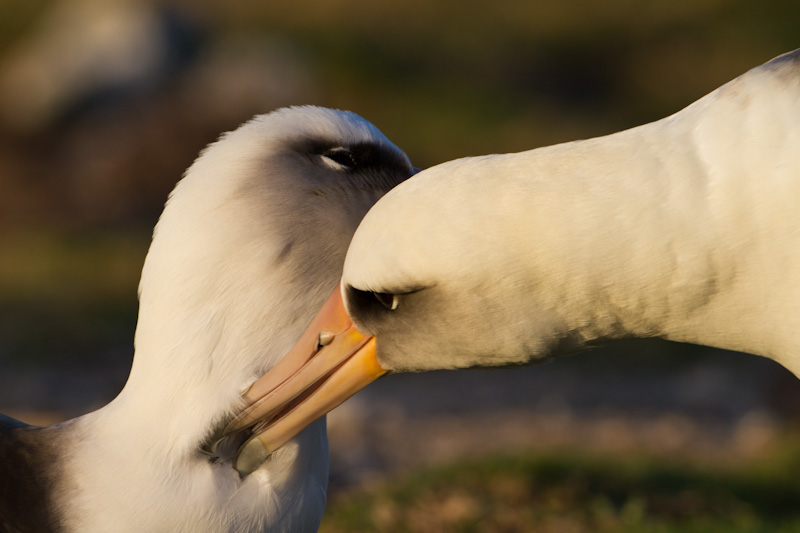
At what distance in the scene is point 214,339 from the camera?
2.52 m

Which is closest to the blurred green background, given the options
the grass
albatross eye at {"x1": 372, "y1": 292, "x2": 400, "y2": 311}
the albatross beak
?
the grass

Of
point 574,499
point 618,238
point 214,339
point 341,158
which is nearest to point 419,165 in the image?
point 574,499

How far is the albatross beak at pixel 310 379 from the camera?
2475 millimetres

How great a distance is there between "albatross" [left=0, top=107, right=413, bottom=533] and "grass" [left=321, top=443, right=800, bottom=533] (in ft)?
6.55

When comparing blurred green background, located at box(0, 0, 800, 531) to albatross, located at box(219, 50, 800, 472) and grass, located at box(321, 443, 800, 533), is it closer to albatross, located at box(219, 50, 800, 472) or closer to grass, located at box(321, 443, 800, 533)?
grass, located at box(321, 443, 800, 533)

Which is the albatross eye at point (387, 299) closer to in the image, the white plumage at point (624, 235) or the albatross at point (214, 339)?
the white plumage at point (624, 235)

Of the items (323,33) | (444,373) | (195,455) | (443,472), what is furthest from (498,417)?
(323,33)

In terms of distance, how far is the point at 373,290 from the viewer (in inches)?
91.8

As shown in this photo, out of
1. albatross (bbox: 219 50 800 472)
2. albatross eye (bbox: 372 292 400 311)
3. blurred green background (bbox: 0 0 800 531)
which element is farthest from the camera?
blurred green background (bbox: 0 0 800 531)

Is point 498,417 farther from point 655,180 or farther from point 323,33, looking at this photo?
point 323,33

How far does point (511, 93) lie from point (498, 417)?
10874mm

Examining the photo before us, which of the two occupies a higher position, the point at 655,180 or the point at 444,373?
the point at 655,180

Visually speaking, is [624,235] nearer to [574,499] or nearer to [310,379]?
[310,379]

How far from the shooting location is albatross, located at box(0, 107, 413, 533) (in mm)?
2512
